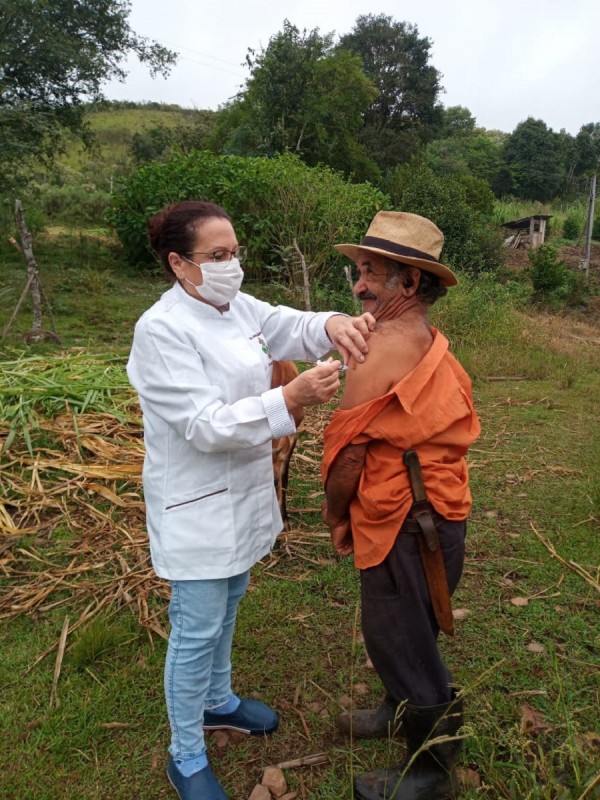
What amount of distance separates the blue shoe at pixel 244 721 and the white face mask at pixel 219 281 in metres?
1.73

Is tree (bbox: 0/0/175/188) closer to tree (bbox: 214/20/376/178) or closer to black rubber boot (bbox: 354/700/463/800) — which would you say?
tree (bbox: 214/20/376/178)

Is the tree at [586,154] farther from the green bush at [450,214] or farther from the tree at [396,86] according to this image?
the green bush at [450,214]

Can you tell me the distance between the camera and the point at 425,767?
2215 millimetres

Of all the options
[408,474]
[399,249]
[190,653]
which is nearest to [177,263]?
[399,249]

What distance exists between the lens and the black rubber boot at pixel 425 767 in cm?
211

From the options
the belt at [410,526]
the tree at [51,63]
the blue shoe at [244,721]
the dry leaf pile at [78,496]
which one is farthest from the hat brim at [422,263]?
the tree at [51,63]

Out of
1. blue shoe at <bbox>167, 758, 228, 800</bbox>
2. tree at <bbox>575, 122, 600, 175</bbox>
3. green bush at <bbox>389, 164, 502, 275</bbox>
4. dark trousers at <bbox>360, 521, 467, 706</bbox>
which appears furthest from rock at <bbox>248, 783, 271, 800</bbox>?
tree at <bbox>575, 122, 600, 175</bbox>

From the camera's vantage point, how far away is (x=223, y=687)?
101 inches

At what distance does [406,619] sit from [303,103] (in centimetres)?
2319

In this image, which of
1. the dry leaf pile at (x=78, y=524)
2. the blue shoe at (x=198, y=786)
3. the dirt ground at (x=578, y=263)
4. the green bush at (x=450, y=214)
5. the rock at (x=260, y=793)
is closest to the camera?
the blue shoe at (x=198, y=786)

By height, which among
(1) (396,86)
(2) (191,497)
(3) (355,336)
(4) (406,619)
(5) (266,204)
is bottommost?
(4) (406,619)

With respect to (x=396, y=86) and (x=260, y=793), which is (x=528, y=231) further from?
(x=260, y=793)

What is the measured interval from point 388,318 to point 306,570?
87.3 inches

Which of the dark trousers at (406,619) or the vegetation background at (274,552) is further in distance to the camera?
the vegetation background at (274,552)
